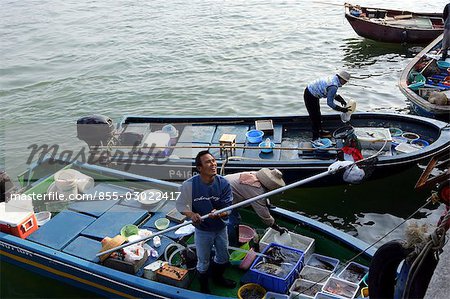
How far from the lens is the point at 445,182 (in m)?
3.93

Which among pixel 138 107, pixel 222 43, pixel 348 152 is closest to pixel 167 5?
pixel 222 43

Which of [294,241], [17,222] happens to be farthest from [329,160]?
[17,222]

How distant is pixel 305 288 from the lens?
623 centimetres

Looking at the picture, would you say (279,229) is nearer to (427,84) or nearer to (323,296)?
(323,296)

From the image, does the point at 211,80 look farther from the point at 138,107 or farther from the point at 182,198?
the point at 182,198

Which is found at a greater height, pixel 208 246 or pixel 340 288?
pixel 208 246

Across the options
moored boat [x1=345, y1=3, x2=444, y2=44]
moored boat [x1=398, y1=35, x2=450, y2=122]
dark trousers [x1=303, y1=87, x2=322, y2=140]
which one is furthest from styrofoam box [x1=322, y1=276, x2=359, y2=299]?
moored boat [x1=345, y1=3, x2=444, y2=44]

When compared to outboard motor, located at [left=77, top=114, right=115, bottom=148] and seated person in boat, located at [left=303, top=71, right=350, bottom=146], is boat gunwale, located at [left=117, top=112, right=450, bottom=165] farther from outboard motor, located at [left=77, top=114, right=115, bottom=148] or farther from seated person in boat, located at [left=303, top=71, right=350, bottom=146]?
outboard motor, located at [left=77, top=114, right=115, bottom=148]

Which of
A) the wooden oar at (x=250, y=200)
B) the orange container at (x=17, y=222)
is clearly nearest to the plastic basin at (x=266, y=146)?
the wooden oar at (x=250, y=200)

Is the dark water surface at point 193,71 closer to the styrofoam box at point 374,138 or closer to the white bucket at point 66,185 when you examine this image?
the styrofoam box at point 374,138

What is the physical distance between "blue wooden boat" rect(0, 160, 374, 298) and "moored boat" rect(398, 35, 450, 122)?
224 inches

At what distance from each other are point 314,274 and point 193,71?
38.8 ft

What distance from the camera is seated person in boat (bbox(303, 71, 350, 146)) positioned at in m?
9.62

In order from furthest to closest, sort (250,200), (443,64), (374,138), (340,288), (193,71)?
(193,71)
(443,64)
(374,138)
(340,288)
(250,200)
